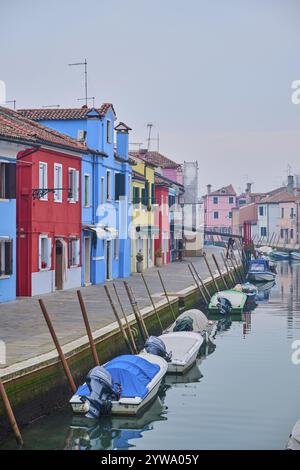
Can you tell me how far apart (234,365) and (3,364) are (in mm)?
10045

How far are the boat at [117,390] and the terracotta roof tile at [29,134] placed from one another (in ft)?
33.3

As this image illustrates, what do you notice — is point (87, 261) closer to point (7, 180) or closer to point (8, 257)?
point (8, 257)

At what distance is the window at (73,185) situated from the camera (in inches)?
1344

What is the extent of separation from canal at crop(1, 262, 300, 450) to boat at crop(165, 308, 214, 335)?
807 millimetres

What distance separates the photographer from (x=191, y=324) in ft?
91.4

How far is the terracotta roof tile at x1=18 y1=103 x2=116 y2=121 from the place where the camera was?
37094 millimetres

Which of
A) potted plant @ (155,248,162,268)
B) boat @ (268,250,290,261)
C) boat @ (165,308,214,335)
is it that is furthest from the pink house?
boat @ (165,308,214,335)

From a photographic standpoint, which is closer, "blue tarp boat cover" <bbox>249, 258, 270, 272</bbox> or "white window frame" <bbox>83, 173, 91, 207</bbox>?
"white window frame" <bbox>83, 173, 91, 207</bbox>

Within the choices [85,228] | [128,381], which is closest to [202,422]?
[128,381]

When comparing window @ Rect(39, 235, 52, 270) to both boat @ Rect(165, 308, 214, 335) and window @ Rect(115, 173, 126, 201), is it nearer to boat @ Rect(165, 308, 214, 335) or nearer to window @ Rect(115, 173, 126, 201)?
boat @ Rect(165, 308, 214, 335)

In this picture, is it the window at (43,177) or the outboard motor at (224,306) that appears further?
the outboard motor at (224,306)

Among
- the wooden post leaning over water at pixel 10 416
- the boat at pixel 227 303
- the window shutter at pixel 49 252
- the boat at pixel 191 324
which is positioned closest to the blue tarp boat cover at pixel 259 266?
the boat at pixel 227 303

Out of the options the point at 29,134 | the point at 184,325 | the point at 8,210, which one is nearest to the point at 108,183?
the point at 29,134

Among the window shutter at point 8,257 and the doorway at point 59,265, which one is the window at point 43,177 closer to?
the doorway at point 59,265
